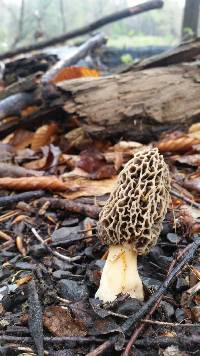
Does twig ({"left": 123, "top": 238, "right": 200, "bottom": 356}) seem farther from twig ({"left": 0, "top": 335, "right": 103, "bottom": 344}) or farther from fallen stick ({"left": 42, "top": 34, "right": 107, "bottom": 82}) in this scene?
fallen stick ({"left": 42, "top": 34, "right": 107, "bottom": 82})

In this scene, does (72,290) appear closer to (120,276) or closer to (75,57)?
(120,276)

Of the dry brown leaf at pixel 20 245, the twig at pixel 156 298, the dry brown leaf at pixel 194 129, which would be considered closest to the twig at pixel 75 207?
the dry brown leaf at pixel 20 245

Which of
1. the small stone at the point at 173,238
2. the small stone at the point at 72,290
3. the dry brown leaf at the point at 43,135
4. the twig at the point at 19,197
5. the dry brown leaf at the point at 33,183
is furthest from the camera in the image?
the dry brown leaf at the point at 43,135

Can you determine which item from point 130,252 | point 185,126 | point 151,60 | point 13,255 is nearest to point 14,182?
point 13,255

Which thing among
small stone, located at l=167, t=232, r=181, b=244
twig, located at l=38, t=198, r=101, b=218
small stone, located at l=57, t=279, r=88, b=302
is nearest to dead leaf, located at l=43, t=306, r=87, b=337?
small stone, located at l=57, t=279, r=88, b=302

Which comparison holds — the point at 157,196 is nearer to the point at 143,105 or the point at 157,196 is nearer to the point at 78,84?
the point at 143,105

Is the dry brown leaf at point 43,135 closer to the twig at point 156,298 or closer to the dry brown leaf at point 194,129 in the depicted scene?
the dry brown leaf at point 194,129
